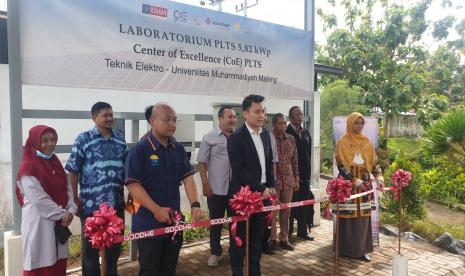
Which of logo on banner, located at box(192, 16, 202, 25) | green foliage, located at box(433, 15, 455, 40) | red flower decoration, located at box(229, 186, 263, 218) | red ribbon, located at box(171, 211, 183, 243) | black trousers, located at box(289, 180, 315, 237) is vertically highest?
green foliage, located at box(433, 15, 455, 40)

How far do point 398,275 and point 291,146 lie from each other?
1.78 meters

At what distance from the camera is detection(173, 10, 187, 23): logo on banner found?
4.22m

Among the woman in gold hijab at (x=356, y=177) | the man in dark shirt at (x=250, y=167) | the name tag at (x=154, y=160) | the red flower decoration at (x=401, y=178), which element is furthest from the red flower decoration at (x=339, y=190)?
the name tag at (x=154, y=160)

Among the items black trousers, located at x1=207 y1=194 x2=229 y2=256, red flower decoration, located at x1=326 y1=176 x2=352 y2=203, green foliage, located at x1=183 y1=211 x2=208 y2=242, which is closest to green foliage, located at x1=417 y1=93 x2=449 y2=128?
green foliage, located at x1=183 y1=211 x2=208 y2=242

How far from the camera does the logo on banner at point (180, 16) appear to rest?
422cm

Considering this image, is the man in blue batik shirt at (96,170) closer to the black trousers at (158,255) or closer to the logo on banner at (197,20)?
the black trousers at (158,255)

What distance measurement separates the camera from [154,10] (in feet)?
13.3

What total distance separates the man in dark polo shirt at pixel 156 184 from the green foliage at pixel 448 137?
540 centimetres

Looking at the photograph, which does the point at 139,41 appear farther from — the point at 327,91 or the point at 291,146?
the point at 327,91

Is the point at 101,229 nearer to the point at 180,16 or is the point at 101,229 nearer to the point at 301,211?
the point at 180,16

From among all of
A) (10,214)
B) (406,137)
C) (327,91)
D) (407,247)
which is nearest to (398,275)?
(407,247)

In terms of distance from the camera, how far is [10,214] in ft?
17.8

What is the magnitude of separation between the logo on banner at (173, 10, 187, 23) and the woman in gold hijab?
7.06ft

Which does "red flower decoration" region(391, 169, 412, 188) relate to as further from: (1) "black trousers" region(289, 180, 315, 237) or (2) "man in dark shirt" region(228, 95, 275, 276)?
(2) "man in dark shirt" region(228, 95, 275, 276)
